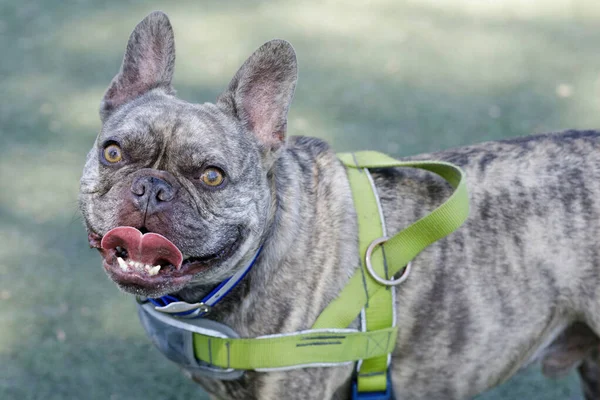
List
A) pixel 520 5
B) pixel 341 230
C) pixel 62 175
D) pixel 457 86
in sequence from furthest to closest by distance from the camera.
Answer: pixel 520 5 → pixel 457 86 → pixel 62 175 → pixel 341 230

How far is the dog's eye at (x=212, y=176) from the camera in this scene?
244cm

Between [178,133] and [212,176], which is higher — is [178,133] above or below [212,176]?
above

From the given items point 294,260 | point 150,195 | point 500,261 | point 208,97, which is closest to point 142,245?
point 150,195

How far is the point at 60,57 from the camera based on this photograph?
18.8 feet

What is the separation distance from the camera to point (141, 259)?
2279 mm

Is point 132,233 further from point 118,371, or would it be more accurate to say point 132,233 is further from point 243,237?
point 118,371

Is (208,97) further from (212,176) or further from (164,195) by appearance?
(164,195)

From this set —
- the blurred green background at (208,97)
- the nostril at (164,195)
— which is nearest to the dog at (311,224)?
the nostril at (164,195)

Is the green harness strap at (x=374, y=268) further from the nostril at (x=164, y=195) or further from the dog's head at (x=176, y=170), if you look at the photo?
the nostril at (x=164, y=195)

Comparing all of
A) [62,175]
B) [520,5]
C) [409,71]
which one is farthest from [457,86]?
[62,175]

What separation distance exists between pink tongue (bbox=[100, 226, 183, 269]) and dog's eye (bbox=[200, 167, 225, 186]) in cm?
25

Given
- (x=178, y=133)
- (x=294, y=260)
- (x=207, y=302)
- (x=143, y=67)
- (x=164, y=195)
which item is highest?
(x=143, y=67)

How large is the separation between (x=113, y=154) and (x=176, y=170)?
0.22m

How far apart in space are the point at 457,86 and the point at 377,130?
0.80m
